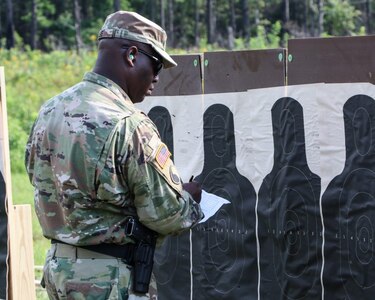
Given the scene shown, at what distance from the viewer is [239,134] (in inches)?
236

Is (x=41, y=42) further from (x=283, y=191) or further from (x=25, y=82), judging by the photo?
(x=283, y=191)

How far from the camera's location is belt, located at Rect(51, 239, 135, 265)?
145 inches

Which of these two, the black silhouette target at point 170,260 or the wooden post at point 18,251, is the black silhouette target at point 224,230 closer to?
the black silhouette target at point 170,260

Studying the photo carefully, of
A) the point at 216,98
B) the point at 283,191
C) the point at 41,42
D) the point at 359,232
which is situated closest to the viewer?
the point at 359,232

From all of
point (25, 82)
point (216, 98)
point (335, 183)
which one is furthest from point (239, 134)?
point (25, 82)

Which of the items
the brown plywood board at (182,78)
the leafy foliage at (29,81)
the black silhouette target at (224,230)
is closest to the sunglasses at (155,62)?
the black silhouette target at (224,230)

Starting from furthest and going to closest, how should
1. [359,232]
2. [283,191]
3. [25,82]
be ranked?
[25,82], [283,191], [359,232]

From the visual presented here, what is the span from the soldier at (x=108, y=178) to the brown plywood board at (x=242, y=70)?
6.58 feet

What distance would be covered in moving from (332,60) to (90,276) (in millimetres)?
2422

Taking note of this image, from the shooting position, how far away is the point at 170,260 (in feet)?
21.4

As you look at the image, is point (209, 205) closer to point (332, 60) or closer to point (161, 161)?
point (161, 161)

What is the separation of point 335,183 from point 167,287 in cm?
178

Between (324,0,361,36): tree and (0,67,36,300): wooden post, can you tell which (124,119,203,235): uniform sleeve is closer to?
(0,67,36,300): wooden post

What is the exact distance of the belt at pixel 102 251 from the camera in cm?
369
